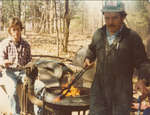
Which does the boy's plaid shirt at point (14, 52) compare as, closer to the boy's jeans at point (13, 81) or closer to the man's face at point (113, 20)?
the boy's jeans at point (13, 81)

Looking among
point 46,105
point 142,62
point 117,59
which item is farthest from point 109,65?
point 46,105

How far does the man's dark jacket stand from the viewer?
8.40 feet

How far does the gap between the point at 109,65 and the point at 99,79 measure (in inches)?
8.9

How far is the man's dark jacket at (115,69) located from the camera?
8.40 feet

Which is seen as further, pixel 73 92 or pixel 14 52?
pixel 14 52

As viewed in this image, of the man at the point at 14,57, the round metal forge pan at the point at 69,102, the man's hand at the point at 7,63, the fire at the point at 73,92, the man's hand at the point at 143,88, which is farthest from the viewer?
the man at the point at 14,57

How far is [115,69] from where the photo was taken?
104 inches

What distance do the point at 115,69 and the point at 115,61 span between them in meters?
0.08

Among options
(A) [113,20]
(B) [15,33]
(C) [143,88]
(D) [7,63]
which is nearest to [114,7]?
(A) [113,20]

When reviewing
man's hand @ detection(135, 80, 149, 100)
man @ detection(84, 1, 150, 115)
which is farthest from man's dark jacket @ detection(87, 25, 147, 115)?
man's hand @ detection(135, 80, 149, 100)

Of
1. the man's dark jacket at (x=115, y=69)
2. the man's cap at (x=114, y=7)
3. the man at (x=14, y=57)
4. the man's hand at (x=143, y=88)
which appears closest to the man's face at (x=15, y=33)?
the man at (x=14, y=57)

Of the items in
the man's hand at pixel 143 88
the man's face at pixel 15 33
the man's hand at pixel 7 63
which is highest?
the man's face at pixel 15 33

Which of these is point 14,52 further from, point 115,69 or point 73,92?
point 115,69

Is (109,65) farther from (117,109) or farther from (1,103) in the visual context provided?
(1,103)
